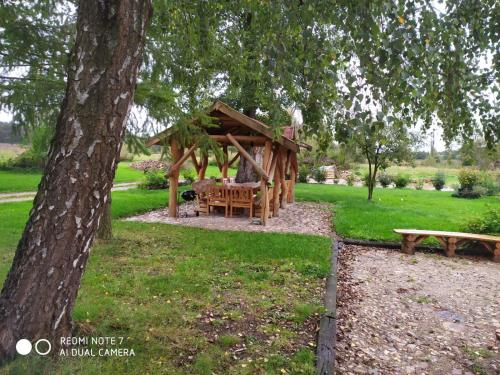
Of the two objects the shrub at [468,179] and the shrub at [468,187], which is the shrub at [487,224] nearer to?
the shrub at [468,187]

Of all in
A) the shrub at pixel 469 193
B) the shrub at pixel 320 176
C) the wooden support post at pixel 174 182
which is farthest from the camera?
the shrub at pixel 320 176

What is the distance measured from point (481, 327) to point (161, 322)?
3780 millimetres

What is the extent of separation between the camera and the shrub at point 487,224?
862 cm

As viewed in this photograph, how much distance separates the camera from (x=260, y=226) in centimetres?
984

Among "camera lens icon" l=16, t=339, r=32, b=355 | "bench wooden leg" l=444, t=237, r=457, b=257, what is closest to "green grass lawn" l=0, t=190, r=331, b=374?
"camera lens icon" l=16, t=339, r=32, b=355

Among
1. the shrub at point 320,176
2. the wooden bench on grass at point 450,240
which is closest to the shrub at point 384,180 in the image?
the shrub at point 320,176

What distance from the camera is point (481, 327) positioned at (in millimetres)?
4402

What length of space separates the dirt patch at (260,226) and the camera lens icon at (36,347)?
6830mm

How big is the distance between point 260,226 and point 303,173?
1824cm

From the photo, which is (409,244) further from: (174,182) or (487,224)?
(174,182)

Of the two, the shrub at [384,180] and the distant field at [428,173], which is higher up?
the distant field at [428,173]

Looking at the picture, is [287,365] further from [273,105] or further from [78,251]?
[273,105]

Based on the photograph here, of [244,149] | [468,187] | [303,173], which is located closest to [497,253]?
[244,149]

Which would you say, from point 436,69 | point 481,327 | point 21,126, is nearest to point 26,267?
point 21,126
